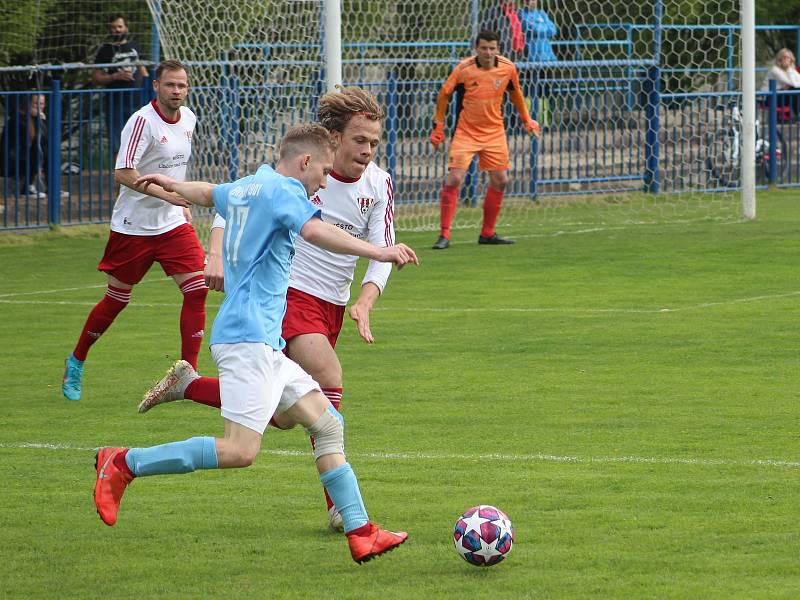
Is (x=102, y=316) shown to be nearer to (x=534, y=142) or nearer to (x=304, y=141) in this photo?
(x=304, y=141)

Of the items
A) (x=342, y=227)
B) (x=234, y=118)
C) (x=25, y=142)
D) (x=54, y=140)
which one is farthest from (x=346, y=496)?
(x=54, y=140)

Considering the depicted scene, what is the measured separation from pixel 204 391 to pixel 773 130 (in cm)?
1736

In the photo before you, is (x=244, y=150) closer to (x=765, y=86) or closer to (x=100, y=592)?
(x=765, y=86)

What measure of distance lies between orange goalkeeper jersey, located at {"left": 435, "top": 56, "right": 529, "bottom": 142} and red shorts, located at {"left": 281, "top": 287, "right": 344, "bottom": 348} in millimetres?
10254

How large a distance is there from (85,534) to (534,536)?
1799 millimetres

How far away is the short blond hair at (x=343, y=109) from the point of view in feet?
Result: 20.6

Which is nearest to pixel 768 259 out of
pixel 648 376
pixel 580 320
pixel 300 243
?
pixel 580 320

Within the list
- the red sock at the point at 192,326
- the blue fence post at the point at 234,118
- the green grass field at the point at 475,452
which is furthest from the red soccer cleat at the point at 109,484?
the blue fence post at the point at 234,118

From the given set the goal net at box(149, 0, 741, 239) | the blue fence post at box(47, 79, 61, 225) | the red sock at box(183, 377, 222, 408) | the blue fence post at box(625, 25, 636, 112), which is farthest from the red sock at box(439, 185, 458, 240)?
the red sock at box(183, 377, 222, 408)

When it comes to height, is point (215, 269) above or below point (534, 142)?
below

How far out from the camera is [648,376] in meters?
9.27

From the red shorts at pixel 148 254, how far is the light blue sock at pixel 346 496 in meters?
4.41

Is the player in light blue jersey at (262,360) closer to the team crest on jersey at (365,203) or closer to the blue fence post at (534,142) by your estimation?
the team crest on jersey at (365,203)

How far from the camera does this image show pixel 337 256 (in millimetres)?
6719
